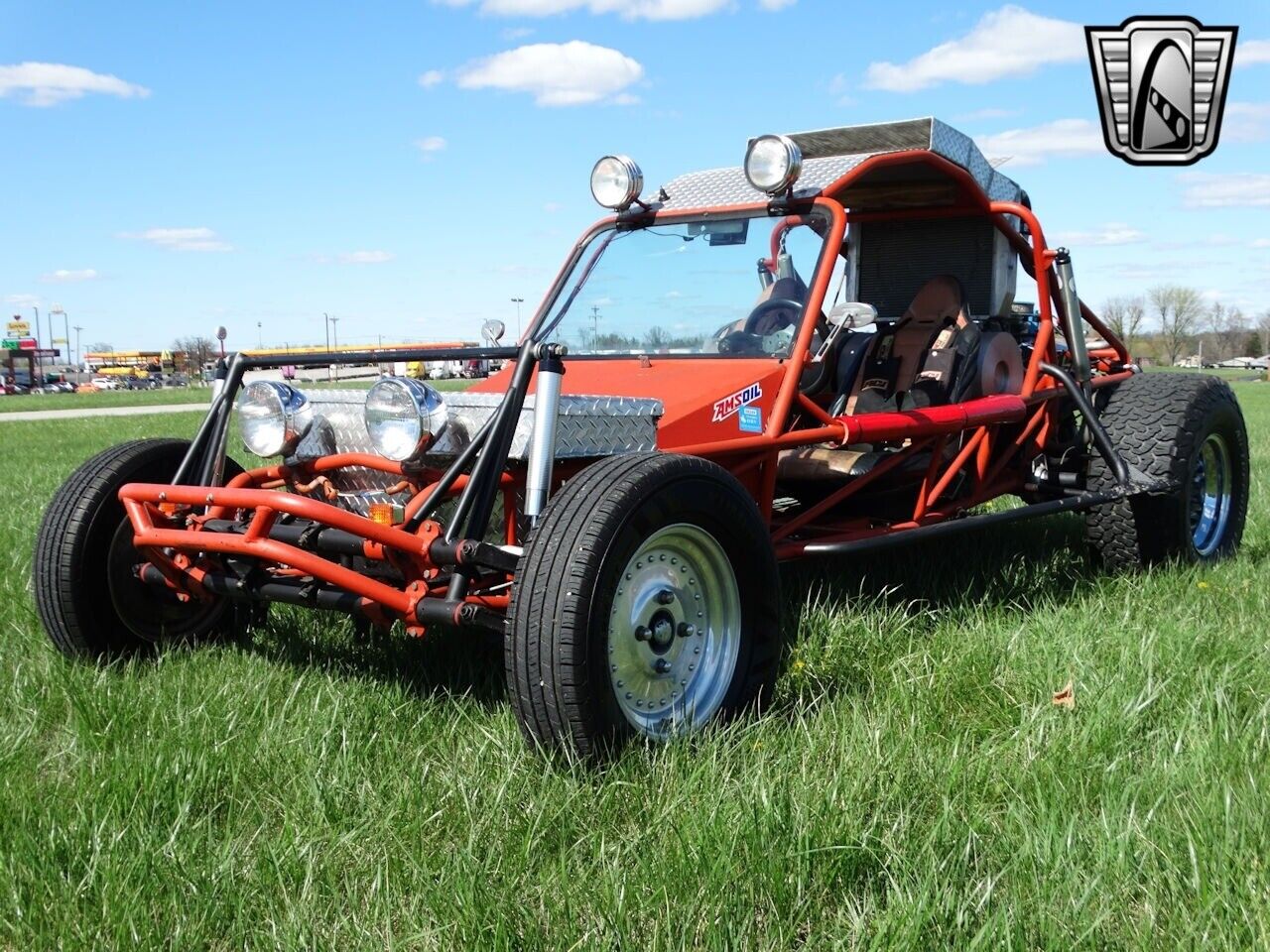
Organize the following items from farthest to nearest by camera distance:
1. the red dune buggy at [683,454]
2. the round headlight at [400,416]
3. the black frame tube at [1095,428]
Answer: the black frame tube at [1095,428], the round headlight at [400,416], the red dune buggy at [683,454]

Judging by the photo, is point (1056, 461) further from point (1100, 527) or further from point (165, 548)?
point (165, 548)

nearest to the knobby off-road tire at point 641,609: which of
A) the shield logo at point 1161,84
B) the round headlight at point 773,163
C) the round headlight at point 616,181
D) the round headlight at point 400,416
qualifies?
the round headlight at point 400,416

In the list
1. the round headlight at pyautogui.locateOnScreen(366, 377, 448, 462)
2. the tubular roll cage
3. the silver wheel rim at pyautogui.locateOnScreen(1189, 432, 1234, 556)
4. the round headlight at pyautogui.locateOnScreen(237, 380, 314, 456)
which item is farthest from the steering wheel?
the silver wheel rim at pyautogui.locateOnScreen(1189, 432, 1234, 556)

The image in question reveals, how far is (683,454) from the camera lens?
340 cm


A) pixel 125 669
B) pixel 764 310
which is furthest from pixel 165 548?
pixel 764 310

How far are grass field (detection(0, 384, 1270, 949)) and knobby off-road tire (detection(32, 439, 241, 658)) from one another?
0.38 ft

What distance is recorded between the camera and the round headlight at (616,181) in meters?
5.00

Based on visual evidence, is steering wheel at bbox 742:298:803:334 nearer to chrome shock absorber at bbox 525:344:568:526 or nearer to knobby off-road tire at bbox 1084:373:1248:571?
chrome shock absorber at bbox 525:344:568:526

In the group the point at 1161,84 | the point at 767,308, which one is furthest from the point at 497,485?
the point at 1161,84

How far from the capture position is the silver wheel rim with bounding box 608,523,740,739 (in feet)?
10.6

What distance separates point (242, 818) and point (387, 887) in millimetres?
602

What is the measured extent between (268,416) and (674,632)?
58.9 inches

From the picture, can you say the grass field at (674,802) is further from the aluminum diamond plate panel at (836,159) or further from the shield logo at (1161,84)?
the shield logo at (1161,84)

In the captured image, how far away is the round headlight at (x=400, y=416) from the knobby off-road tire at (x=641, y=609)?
0.55 metres
